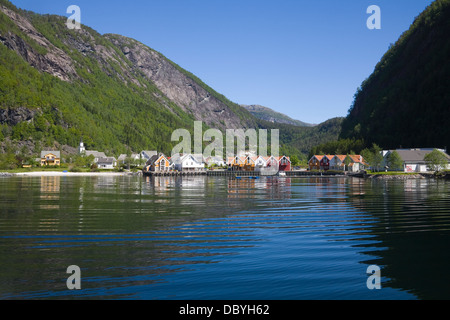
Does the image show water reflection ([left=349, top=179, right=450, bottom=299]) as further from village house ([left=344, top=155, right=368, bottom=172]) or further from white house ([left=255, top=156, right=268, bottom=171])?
white house ([left=255, top=156, right=268, bottom=171])

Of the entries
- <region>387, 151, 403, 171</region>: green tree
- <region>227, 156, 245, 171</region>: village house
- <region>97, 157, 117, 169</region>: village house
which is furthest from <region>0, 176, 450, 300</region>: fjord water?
<region>97, 157, 117, 169</region>: village house

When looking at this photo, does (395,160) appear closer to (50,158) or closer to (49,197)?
(49,197)

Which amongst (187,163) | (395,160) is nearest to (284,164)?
(187,163)

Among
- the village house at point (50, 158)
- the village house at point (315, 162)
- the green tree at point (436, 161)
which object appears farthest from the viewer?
the village house at point (50, 158)

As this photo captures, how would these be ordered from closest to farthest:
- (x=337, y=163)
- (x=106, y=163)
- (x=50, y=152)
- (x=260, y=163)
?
(x=337, y=163) < (x=260, y=163) < (x=50, y=152) < (x=106, y=163)

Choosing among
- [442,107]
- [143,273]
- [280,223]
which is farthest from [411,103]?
[143,273]

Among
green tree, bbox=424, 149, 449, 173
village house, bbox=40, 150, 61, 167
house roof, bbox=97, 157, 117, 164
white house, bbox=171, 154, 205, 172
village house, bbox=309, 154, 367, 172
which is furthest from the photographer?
house roof, bbox=97, 157, 117, 164
